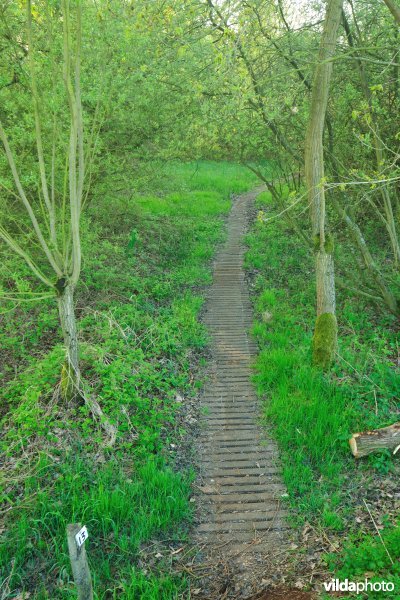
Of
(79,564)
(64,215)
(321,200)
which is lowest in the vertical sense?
(79,564)

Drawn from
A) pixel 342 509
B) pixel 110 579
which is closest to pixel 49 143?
pixel 110 579

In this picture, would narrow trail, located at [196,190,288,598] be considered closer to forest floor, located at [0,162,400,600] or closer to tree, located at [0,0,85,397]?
forest floor, located at [0,162,400,600]

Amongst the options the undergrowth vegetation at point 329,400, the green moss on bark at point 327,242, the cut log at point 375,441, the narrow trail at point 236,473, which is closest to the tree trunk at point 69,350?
the narrow trail at point 236,473

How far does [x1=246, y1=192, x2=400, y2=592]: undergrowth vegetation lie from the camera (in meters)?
5.22

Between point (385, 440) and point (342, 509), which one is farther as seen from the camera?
point (385, 440)

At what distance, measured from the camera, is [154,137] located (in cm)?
1135

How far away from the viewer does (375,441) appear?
5.88 m

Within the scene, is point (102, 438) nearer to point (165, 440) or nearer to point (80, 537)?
point (165, 440)

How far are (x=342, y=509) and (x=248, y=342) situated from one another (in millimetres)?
4198

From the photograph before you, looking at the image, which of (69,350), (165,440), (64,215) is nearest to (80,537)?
(165,440)

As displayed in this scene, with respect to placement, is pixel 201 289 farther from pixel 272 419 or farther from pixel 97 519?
pixel 97 519

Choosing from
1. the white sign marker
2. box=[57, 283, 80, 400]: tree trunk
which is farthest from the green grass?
the white sign marker

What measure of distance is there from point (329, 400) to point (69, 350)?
3837 mm

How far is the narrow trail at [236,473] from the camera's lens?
15.8 feet
